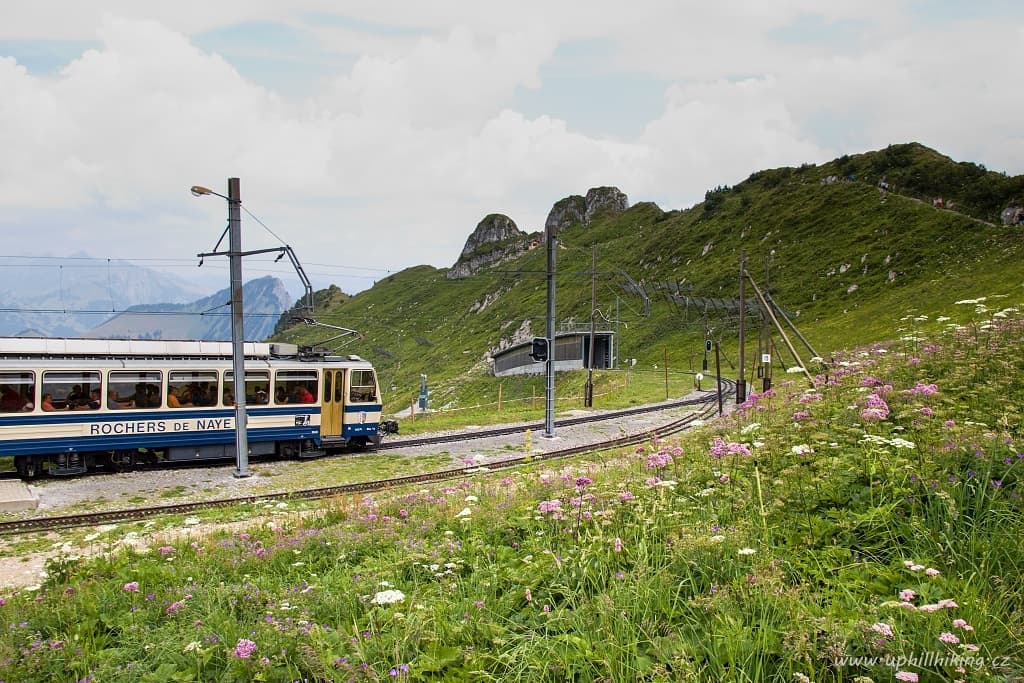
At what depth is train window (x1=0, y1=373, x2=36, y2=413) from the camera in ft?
59.4

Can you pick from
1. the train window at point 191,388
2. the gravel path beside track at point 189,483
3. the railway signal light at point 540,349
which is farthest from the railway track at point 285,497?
the train window at point 191,388

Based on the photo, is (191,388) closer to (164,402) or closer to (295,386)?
(164,402)

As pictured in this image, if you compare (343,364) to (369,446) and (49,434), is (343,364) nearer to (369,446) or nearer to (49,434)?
(369,446)

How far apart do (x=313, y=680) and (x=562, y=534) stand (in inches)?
109

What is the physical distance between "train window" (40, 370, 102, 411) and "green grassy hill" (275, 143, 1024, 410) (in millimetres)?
29206

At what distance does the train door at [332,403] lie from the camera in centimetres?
2320

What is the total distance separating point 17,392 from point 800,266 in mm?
88210

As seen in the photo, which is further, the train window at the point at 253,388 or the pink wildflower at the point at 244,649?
the train window at the point at 253,388

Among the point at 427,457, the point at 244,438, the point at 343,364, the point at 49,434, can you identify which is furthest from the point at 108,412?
the point at 427,457

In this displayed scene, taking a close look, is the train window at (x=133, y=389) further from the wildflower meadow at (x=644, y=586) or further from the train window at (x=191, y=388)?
the wildflower meadow at (x=644, y=586)

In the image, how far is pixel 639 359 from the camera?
8038 centimetres

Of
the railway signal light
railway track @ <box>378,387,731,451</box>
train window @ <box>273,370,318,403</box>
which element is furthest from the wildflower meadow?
railway track @ <box>378,387,731,451</box>

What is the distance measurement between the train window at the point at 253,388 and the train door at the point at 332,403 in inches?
81.7

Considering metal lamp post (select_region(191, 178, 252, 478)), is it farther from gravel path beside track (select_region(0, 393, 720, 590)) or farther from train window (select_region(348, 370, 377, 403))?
train window (select_region(348, 370, 377, 403))
